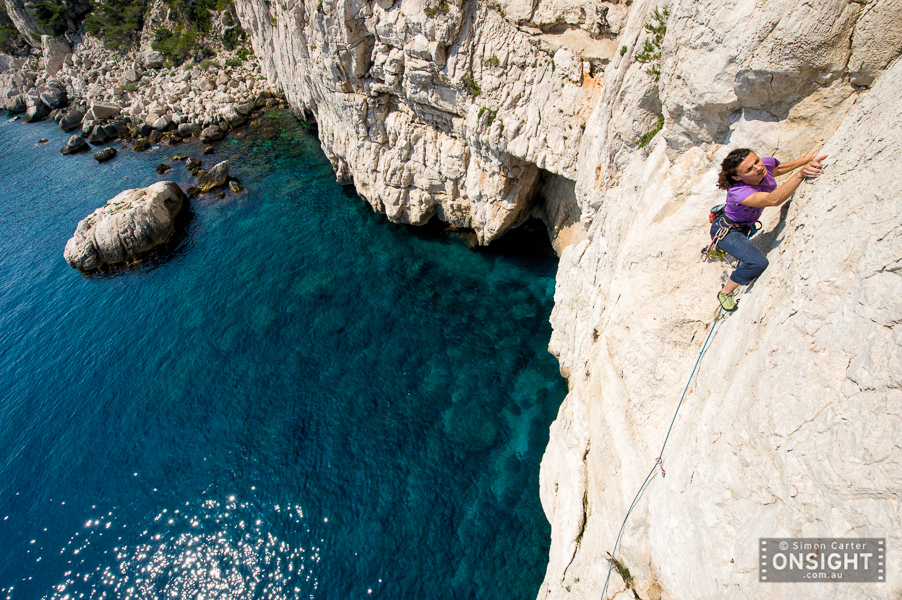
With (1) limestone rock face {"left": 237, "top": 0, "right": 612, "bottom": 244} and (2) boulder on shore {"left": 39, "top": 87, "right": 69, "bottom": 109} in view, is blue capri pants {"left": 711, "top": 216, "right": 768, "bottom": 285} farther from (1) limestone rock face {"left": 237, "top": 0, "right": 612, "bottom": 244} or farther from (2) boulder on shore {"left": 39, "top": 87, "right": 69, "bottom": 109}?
(2) boulder on shore {"left": 39, "top": 87, "right": 69, "bottom": 109}

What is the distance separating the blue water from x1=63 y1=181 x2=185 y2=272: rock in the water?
1424mm

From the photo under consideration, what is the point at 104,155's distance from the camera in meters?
49.0

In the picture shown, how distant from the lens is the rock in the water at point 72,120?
5828 centimetres

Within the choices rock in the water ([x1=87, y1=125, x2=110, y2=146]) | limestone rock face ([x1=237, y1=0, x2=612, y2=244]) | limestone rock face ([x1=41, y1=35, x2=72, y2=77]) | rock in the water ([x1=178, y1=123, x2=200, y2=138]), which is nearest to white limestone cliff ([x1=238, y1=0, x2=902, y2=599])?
limestone rock face ([x1=237, y1=0, x2=612, y2=244])

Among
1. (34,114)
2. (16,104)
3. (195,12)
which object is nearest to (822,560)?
(195,12)

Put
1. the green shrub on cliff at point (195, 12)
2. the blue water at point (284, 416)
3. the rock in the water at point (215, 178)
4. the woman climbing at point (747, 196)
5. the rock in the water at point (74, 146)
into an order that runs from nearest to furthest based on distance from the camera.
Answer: the woman climbing at point (747, 196)
the blue water at point (284, 416)
the rock in the water at point (215, 178)
the rock in the water at point (74, 146)
the green shrub on cliff at point (195, 12)

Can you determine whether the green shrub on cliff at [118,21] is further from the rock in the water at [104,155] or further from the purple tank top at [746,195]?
the purple tank top at [746,195]

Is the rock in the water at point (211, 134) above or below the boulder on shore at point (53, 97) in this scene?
above

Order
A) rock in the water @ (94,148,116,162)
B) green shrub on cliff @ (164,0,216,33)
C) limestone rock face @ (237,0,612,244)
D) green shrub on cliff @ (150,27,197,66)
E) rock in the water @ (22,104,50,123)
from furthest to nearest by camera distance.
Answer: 1. rock in the water @ (22,104,50,123)
2. green shrub on cliff @ (164,0,216,33)
3. green shrub on cliff @ (150,27,197,66)
4. rock in the water @ (94,148,116,162)
5. limestone rock face @ (237,0,612,244)

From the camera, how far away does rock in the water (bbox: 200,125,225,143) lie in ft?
157

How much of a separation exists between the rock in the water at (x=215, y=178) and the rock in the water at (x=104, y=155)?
1870 cm

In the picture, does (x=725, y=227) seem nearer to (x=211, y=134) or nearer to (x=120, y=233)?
(x=120, y=233)

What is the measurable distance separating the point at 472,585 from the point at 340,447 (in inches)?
322

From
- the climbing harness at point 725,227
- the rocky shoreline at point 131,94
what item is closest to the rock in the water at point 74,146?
the rocky shoreline at point 131,94
